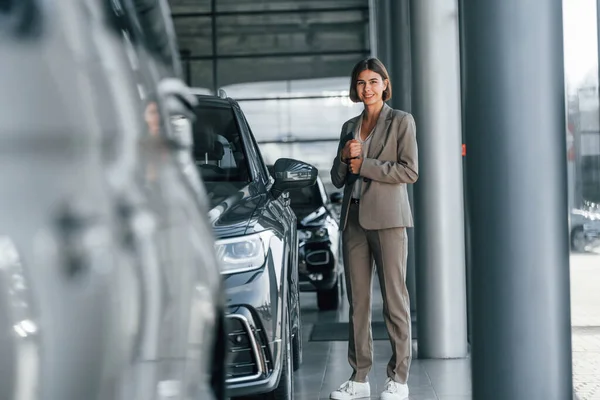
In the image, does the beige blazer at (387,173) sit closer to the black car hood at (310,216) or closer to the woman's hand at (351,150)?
the woman's hand at (351,150)

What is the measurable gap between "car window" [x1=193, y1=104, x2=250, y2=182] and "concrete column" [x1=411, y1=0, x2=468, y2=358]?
7.45ft

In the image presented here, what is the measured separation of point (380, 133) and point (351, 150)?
8.4 inches

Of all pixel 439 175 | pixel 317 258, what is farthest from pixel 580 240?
pixel 317 258

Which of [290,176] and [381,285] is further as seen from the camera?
[381,285]

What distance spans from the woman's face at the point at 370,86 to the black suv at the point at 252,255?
1.83ft

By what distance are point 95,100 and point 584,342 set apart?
23.6 feet

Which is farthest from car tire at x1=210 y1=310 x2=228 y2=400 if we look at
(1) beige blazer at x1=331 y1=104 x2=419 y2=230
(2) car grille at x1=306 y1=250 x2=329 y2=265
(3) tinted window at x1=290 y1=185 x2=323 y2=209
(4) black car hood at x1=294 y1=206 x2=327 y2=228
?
(3) tinted window at x1=290 y1=185 x2=323 y2=209

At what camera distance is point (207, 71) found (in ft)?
90.2

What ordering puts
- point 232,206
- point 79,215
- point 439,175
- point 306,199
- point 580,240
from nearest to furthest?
point 79,215 < point 232,206 < point 439,175 < point 580,240 < point 306,199

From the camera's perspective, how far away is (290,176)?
570cm

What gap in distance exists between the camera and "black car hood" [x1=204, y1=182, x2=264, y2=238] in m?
4.78

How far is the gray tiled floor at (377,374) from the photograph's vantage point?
20.7 ft

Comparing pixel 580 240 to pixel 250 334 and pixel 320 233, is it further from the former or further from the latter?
pixel 250 334

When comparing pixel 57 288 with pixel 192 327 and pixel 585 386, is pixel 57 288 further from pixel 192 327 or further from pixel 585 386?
pixel 585 386
